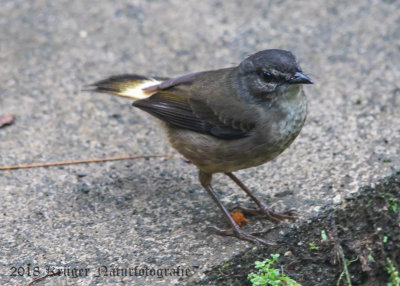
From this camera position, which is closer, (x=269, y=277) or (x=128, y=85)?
(x=269, y=277)

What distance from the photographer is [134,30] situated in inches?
249

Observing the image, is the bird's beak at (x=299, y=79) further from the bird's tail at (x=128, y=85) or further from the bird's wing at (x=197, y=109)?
the bird's tail at (x=128, y=85)

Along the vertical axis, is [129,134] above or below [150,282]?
above

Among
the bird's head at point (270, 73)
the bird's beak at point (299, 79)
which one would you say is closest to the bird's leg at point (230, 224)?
the bird's head at point (270, 73)

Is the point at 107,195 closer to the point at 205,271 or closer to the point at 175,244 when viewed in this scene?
the point at 175,244

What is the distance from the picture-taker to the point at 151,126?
5148mm

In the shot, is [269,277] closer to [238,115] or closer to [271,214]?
[271,214]

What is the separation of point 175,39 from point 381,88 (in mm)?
2167

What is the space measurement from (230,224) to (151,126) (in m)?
1.47

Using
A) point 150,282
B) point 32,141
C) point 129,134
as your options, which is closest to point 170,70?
point 129,134

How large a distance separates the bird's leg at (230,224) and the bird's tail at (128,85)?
3.19 ft

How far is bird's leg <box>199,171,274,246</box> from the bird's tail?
38.3 inches

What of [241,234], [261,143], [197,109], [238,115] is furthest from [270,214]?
[197,109]

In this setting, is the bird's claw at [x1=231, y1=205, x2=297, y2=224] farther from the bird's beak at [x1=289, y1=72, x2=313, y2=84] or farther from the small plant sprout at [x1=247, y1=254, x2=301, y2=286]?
the bird's beak at [x1=289, y1=72, x2=313, y2=84]
